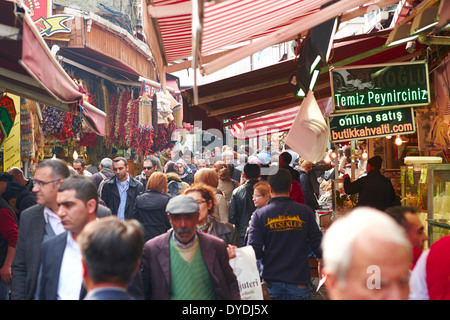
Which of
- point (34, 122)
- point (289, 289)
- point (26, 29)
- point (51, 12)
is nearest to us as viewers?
point (26, 29)

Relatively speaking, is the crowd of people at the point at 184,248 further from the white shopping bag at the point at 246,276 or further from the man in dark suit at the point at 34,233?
the white shopping bag at the point at 246,276

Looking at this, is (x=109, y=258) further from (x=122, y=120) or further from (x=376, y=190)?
(x=122, y=120)

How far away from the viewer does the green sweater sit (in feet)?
13.6

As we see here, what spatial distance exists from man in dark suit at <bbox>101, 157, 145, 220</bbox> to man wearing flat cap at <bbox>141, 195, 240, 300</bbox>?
570cm

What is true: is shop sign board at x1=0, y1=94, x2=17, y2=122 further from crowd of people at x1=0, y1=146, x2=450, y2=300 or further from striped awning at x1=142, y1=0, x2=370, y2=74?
striped awning at x1=142, y1=0, x2=370, y2=74

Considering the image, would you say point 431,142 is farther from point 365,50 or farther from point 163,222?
point 163,222

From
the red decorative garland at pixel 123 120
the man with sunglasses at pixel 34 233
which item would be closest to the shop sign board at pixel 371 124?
the man with sunglasses at pixel 34 233

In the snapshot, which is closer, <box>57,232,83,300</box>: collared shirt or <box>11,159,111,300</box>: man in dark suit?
<box>57,232,83,300</box>: collared shirt

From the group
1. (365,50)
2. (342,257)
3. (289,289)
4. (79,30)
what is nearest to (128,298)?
(342,257)

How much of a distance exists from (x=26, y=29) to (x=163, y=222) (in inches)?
164

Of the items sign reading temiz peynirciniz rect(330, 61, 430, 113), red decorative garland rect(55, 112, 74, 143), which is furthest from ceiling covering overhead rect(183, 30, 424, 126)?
red decorative garland rect(55, 112, 74, 143)

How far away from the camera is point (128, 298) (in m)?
2.80

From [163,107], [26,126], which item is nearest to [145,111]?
[163,107]

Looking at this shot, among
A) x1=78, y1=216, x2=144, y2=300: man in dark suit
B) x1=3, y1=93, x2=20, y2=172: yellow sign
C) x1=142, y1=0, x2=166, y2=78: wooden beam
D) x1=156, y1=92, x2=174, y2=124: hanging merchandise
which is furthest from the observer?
x1=156, y1=92, x2=174, y2=124: hanging merchandise
